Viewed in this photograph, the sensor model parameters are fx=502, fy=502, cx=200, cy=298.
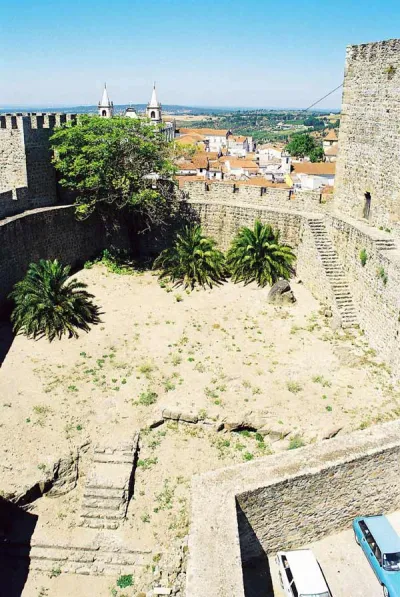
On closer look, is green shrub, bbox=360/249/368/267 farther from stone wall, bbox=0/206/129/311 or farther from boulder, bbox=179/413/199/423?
stone wall, bbox=0/206/129/311

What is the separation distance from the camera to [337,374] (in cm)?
1227

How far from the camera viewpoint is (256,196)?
18.4 m

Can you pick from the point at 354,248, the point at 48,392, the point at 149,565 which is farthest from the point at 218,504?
the point at 354,248

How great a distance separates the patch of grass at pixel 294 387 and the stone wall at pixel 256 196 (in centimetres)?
761

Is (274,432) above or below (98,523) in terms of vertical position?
above

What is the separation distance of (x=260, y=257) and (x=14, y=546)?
11100 millimetres

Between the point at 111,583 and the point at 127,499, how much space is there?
4.71ft

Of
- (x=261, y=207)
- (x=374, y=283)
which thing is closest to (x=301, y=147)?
(x=261, y=207)

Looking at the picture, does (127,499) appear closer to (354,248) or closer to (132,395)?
(132,395)

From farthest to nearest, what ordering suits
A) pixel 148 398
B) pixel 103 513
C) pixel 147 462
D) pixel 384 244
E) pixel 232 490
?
pixel 384 244
pixel 148 398
pixel 147 462
pixel 103 513
pixel 232 490

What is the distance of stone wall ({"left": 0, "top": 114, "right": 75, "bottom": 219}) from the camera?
50.2 feet

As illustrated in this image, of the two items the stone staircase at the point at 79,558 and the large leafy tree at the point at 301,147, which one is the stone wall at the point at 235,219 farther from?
the large leafy tree at the point at 301,147

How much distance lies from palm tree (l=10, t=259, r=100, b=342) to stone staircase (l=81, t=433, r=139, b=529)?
170 inches

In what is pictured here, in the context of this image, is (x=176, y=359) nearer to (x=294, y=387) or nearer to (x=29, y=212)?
(x=294, y=387)
